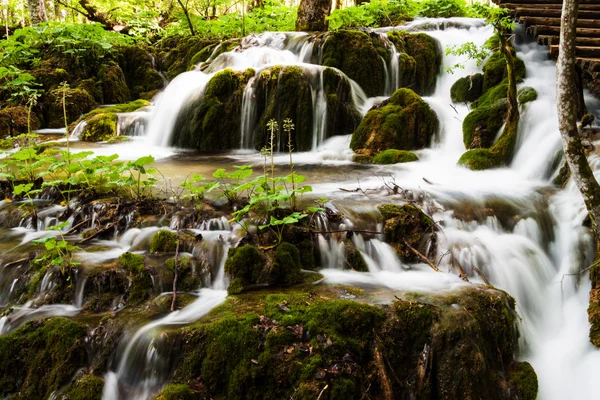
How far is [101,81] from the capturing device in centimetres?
1323

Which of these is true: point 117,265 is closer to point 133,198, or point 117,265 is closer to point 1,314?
point 1,314

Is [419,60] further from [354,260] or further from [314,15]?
[354,260]

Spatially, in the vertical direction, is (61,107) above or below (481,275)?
above

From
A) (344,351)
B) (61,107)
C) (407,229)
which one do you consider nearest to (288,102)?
(407,229)

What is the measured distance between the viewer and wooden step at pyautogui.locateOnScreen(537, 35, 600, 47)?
8586 mm

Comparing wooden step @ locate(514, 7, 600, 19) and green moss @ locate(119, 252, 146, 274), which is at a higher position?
wooden step @ locate(514, 7, 600, 19)

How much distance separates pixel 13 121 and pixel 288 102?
6606 mm

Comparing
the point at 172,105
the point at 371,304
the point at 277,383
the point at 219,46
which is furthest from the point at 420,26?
the point at 277,383

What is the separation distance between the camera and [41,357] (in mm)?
3129

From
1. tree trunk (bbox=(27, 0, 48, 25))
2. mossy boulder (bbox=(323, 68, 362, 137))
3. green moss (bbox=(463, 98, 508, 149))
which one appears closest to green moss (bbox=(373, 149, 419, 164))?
green moss (bbox=(463, 98, 508, 149))

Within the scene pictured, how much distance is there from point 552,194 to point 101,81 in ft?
40.9

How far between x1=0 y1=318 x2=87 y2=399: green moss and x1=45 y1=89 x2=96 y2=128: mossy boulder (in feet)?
32.6

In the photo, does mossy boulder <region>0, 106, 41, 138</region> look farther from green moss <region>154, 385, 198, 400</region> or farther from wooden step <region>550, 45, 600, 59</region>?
wooden step <region>550, 45, 600, 59</region>

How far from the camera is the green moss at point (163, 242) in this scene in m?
4.32
